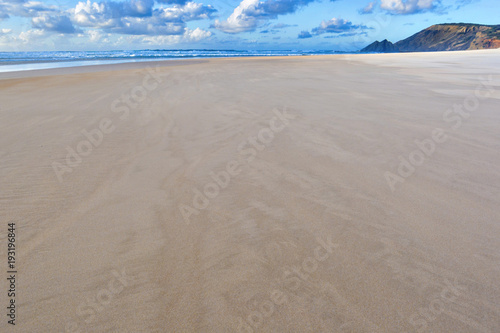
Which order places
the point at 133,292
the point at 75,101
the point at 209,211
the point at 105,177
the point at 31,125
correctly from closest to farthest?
1. the point at 133,292
2. the point at 209,211
3. the point at 105,177
4. the point at 31,125
5. the point at 75,101

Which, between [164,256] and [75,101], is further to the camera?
[75,101]

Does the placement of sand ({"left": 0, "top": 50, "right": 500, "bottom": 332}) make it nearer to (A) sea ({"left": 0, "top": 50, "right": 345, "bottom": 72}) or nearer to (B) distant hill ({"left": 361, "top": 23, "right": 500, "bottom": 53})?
(A) sea ({"left": 0, "top": 50, "right": 345, "bottom": 72})

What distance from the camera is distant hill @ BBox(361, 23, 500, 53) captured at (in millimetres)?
101956

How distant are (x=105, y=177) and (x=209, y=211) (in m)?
1.23

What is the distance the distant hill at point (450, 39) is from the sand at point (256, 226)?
119 m

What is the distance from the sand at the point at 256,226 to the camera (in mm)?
1341

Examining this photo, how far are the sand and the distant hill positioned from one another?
391 ft

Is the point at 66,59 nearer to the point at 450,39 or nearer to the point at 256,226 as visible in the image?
the point at 256,226

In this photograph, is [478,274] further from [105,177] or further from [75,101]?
[75,101]

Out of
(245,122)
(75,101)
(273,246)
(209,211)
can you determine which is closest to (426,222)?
(273,246)

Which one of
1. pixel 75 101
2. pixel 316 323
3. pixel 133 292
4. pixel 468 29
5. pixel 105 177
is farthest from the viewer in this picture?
pixel 468 29

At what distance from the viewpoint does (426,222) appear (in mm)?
1929

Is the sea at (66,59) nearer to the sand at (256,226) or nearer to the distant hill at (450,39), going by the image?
the sand at (256,226)

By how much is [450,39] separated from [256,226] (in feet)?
546
